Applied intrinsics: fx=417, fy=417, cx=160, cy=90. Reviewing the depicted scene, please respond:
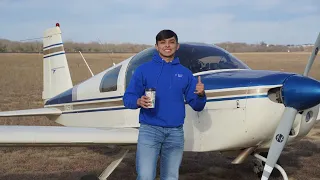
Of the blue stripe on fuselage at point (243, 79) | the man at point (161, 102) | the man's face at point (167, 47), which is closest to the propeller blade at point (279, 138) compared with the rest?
the blue stripe on fuselage at point (243, 79)

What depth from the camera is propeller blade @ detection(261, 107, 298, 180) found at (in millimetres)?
4137

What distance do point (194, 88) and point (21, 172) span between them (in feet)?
13.2

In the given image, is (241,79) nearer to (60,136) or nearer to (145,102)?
(145,102)

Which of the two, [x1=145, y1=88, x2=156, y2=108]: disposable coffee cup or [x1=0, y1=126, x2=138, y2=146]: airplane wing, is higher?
[x1=145, y1=88, x2=156, y2=108]: disposable coffee cup

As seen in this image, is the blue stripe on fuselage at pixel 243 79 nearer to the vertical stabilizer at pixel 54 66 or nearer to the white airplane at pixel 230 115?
the white airplane at pixel 230 115

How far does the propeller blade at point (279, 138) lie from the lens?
4.14m

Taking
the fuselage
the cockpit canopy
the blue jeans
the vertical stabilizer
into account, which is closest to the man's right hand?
the blue jeans

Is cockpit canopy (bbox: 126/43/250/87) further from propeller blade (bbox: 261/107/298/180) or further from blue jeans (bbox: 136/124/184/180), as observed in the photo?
blue jeans (bbox: 136/124/184/180)

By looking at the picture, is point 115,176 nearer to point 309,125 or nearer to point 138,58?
point 138,58

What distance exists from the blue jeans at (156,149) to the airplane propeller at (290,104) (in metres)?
1.23

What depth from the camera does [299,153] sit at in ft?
26.6

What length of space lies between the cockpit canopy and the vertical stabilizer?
2.95 m

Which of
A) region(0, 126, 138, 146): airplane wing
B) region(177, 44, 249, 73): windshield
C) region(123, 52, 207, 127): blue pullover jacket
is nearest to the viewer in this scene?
region(123, 52, 207, 127): blue pullover jacket

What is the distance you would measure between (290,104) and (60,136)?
2489 mm
